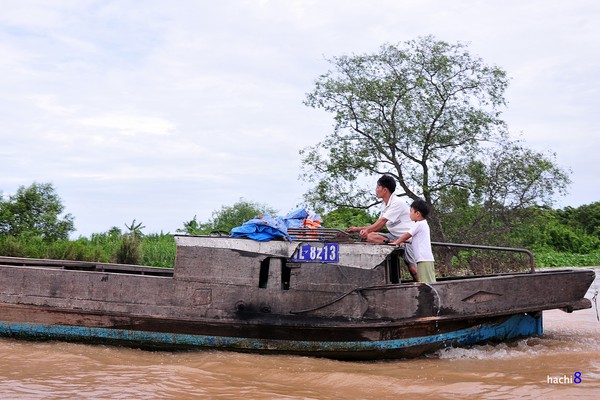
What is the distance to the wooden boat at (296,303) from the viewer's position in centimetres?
663

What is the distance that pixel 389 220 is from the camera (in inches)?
273

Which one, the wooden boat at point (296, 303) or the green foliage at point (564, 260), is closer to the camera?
the wooden boat at point (296, 303)

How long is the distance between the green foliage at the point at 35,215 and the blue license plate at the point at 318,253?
19160 mm

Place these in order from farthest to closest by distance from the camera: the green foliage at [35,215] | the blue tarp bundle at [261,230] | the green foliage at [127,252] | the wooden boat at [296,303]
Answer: the green foliage at [35,215] < the green foliage at [127,252] < the blue tarp bundle at [261,230] < the wooden boat at [296,303]

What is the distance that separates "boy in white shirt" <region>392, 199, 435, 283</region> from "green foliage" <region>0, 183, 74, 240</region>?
64.7 feet

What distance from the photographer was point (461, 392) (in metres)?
5.33

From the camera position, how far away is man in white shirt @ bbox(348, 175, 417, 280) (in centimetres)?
686

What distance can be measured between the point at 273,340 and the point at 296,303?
0.48m

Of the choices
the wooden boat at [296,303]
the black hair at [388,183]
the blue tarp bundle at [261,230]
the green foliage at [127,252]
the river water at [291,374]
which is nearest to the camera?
the river water at [291,374]

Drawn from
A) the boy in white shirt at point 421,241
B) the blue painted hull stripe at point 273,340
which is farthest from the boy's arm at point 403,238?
the blue painted hull stripe at point 273,340

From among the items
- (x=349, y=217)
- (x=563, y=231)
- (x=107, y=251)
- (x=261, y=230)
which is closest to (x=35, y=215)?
(x=107, y=251)

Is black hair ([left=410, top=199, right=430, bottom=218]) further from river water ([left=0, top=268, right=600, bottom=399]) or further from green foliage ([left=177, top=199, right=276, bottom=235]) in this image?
green foliage ([left=177, top=199, right=276, bottom=235])

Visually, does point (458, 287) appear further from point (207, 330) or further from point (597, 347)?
point (207, 330)

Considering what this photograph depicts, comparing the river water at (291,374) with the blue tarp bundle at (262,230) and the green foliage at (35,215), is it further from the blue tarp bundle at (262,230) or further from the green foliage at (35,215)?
the green foliage at (35,215)
